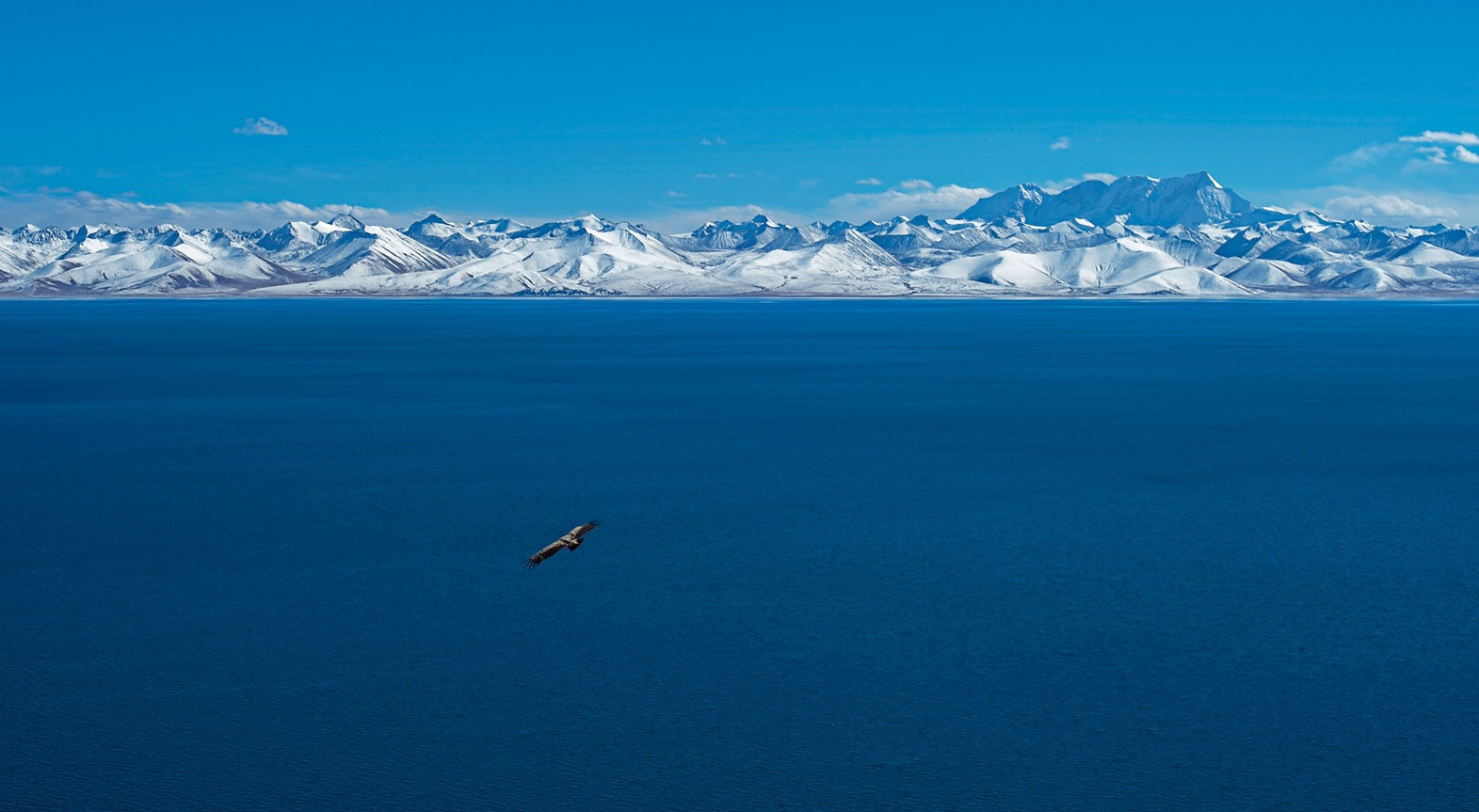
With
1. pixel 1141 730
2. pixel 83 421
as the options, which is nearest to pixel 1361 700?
pixel 1141 730

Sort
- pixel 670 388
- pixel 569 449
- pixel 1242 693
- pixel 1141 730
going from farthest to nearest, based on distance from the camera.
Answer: pixel 670 388, pixel 569 449, pixel 1242 693, pixel 1141 730

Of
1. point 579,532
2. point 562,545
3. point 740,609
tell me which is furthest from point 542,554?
point 740,609

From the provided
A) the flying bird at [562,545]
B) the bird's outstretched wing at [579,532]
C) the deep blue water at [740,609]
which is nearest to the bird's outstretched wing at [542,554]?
the flying bird at [562,545]

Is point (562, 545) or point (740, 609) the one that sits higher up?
point (562, 545)

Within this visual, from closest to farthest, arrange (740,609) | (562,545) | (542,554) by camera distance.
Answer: (740,609) → (542,554) → (562,545)

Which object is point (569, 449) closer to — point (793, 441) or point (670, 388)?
point (793, 441)

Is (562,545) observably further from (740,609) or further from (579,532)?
(740,609)

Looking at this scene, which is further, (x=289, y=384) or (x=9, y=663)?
(x=289, y=384)
